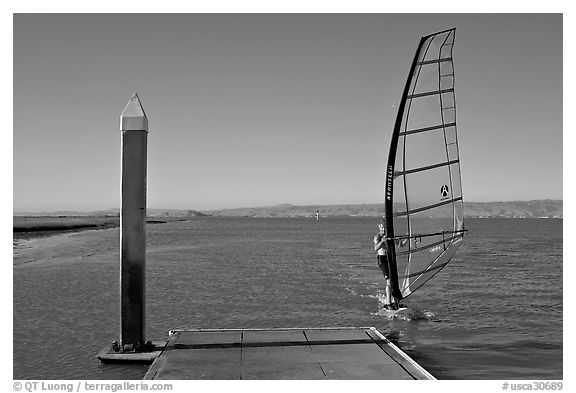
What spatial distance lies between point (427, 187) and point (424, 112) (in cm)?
158

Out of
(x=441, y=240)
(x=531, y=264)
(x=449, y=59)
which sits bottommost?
(x=531, y=264)

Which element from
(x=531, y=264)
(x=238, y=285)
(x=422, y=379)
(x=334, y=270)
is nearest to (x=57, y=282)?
(x=238, y=285)

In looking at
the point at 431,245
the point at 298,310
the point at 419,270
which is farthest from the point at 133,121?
the point at 298,310

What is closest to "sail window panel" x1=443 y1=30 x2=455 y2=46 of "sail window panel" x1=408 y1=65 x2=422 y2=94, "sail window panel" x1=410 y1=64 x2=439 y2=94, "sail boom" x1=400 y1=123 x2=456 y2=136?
"sail window panel" x1=410 y1=64 x2=439 y2=94

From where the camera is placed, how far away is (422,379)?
714cm

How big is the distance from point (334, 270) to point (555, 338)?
14961mm

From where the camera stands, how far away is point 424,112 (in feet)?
40.8

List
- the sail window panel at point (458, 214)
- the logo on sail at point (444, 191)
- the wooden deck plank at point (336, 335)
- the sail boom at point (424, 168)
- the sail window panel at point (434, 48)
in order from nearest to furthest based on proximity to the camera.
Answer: the wooden deck plank at point (336, 335)
the sail window panel at point (434, 48)
the sail boom at point (424, 168)
the logo on sail at point (444, 191)
the sail window panel at point (458, 214)

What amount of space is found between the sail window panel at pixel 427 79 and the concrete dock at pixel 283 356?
5133mm

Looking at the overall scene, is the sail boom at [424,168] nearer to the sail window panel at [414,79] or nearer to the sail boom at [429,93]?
the sail boom at [429,93]

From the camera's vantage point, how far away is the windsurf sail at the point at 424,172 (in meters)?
12.1

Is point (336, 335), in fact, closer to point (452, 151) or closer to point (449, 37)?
point (452, 151)

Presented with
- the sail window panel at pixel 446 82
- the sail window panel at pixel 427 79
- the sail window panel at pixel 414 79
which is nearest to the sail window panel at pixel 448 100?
the sail window panel at pixel 446 82

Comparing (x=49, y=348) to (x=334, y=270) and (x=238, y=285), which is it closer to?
(x=238, y=285)
